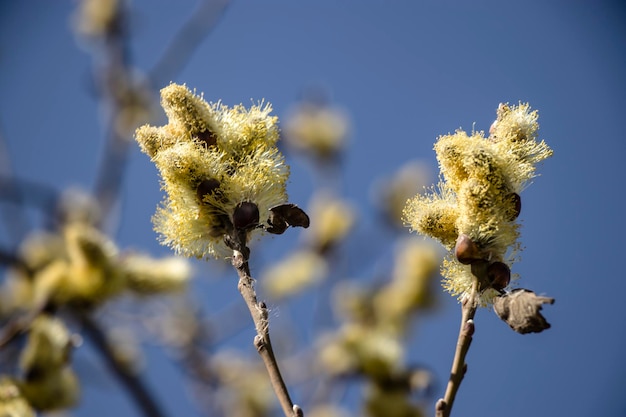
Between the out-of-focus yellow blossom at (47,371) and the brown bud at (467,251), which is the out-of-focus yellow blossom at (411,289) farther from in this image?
the brown bud at (467,251)

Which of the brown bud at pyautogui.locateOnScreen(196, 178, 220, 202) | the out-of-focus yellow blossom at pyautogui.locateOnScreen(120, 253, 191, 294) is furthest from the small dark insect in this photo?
the out-of-focus yellow blossom at pyautogui.locateOnScreen(120, 253, 191, 294)

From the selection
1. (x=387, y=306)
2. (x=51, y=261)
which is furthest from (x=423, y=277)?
(x=51, y=261)

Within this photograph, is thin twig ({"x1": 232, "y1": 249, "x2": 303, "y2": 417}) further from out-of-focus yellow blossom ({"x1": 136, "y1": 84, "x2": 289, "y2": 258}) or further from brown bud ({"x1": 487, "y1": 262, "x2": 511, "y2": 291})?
brown bud ({"x1": 487, "y1": 262, "x2": 511, "y2": 291})

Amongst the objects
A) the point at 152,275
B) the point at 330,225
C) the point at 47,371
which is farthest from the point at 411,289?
the point at 47,371

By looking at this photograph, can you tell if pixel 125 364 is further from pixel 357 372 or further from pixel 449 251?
pixel 449 251

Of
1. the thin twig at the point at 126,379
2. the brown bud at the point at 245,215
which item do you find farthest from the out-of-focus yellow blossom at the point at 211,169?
the thin twig at the point at 126,379
